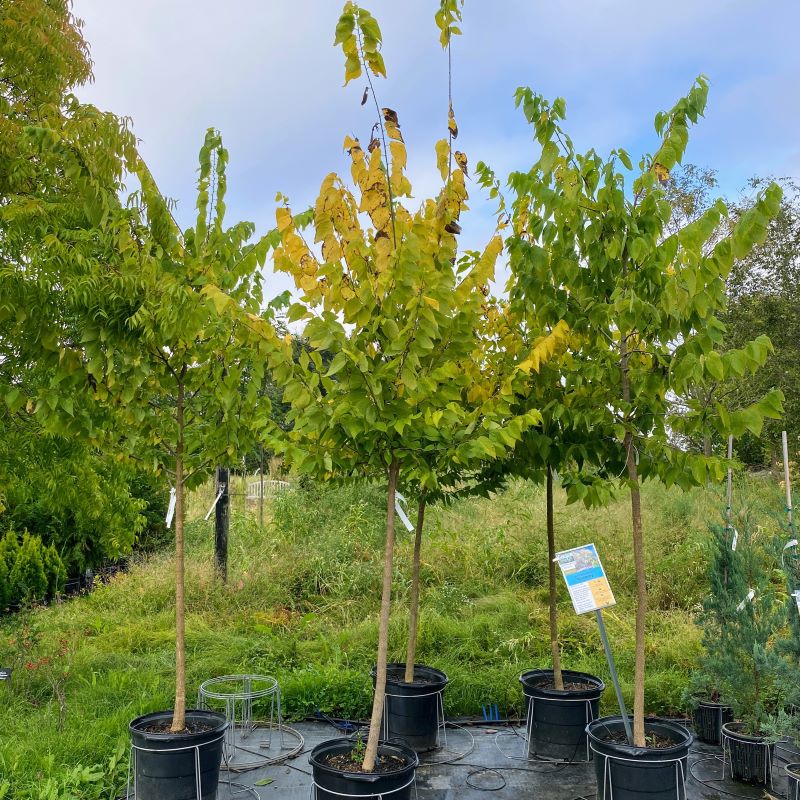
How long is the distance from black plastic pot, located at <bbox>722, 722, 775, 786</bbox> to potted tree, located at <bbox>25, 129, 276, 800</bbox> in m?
3.18

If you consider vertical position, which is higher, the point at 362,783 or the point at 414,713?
the point at 362,783

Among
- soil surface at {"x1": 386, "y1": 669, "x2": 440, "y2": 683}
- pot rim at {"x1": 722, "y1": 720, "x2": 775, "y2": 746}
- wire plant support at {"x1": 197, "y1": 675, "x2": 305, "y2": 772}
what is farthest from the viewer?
soil surface at {"x1": 386, "y1": 669, "x2": 440, "y2": 683}

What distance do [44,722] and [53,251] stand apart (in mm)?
3136

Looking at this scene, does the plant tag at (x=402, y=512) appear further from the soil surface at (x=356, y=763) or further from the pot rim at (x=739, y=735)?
the pot rim at (x=739, y=735)

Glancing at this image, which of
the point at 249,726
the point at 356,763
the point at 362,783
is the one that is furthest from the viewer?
the point at 249,726

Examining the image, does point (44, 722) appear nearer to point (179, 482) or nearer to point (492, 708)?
point (179, 482)

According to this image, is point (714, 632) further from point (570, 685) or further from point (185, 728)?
point (185, 728)

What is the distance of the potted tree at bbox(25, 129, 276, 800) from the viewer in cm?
399

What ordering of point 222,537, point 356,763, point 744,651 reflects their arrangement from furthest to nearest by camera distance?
point 222,537, point 744,651, point 356,763

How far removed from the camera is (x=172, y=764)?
393cm

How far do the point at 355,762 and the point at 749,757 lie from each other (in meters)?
2.60

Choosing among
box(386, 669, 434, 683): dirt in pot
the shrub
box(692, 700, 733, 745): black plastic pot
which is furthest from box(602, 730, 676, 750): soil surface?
the shrub

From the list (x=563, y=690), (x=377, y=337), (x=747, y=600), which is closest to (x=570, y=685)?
(x=563, y=690)

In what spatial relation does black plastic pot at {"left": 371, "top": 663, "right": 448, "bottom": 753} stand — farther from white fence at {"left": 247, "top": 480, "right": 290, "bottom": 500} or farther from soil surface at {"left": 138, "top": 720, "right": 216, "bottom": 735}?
white fence at {"left": 247, "top": 480, "right": 290, "bottom": 500}
